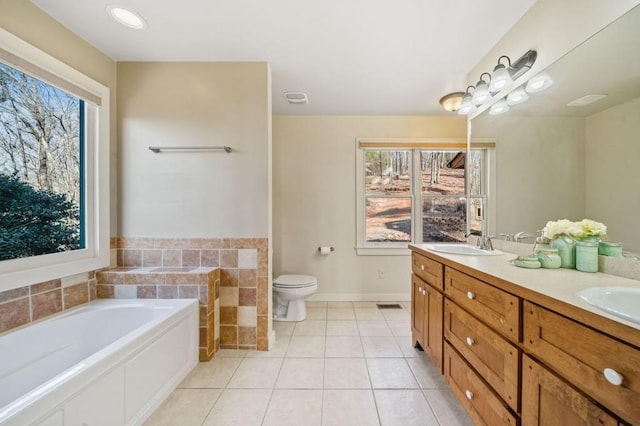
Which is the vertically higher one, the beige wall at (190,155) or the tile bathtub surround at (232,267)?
the beige wall at (190,155)

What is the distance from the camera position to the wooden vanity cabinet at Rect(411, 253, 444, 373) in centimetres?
160

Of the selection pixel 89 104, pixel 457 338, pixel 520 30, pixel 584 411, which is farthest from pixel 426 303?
pixel 89 104

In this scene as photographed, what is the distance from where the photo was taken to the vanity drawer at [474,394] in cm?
103

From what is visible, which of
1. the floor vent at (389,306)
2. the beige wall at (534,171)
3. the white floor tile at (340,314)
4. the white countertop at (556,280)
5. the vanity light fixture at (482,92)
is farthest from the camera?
the floor vent at (389,306)

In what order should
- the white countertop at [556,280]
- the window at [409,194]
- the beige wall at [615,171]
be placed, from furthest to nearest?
the window at [409,194]
the beige wall at [615,171]
the white countertop at [556,280]

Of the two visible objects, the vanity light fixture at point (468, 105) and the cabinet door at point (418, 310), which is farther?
the vanity light fixture at point (468, 105)

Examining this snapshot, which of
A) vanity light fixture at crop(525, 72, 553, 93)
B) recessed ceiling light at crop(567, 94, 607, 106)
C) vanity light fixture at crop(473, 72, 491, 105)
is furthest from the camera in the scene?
vanity light fixture at crop(473, 72, 491, 105)

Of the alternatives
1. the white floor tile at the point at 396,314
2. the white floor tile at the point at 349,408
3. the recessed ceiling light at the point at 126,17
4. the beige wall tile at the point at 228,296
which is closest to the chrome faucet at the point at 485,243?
the white floor tile at the point at 396,314

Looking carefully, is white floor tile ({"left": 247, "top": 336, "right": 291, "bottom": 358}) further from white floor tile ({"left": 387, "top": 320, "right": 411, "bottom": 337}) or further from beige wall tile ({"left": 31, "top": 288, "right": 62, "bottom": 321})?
beige wall tile ({"left": 31, "top": 288, "right": 62, "bottom": 321})

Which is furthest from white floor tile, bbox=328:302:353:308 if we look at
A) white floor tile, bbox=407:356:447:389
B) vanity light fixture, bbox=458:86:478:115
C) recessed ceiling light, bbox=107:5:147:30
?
recessed ceiling light, bbox=107:5:147:30

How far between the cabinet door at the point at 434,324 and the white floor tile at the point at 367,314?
0.87m

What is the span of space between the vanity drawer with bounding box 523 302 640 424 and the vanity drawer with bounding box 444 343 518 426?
184 mm

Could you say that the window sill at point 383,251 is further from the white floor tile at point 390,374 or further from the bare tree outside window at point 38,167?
the bare tree outside window at point 38,167

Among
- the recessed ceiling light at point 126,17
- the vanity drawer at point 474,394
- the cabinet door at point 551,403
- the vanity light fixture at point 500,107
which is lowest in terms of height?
the vanity drawer at point 474,394
